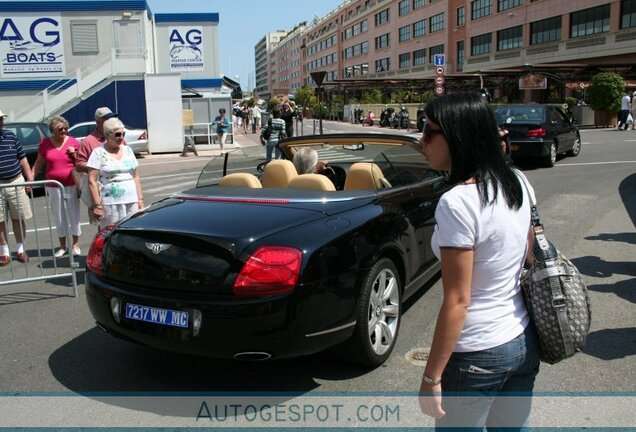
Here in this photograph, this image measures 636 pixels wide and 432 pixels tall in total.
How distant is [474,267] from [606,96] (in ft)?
109

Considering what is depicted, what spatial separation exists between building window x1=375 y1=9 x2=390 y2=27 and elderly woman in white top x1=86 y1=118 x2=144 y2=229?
85.6 m

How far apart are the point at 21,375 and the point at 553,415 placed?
3.36m

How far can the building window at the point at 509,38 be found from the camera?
54281mm

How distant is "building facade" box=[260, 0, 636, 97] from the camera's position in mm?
42875

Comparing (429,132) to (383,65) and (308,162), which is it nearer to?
(308,162)

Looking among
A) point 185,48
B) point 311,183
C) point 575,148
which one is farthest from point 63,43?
point 311,183

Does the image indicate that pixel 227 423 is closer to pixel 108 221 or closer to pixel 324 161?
pixel 324 161

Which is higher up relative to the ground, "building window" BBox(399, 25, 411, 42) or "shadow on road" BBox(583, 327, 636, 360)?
"building window" BBox(399, 25, 411, 42)

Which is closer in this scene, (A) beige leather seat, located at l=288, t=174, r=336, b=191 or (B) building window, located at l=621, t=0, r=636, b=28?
(A) beige leather seat, located at l=288, t=174, r=336, b=191

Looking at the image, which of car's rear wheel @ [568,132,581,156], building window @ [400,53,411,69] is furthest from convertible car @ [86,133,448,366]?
building window @ [400,53,411,69]

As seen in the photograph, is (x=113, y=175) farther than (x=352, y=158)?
Yes

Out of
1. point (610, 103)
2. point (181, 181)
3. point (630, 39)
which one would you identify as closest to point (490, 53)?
point (630, 39)

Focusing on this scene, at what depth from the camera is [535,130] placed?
13.7 metres

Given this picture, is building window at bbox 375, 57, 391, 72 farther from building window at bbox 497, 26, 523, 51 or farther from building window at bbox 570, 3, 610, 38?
building window at bbox 570, 3, 610, 38
